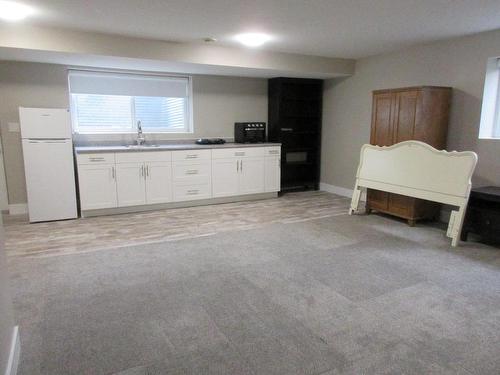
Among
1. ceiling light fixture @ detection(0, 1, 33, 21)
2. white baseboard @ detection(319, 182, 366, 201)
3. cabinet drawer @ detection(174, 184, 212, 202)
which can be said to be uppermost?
ceiling light fixture @ detection(0, 1, 33, 21)

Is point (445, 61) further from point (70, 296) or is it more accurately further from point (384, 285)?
point (70, 296)

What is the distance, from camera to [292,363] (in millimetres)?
1894

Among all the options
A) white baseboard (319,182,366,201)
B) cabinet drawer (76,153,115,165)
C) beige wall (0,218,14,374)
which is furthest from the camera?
white baseboard (319,182,366,201)

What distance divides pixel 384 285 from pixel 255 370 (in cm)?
143

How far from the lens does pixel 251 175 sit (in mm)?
5797

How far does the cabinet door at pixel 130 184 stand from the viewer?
486cm

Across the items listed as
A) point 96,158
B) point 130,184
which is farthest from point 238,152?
point 96,158

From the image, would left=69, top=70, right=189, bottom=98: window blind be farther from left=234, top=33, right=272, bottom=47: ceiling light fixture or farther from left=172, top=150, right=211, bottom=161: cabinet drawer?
left=234, top=33, right=272, bottom=47: ceiling light fixture

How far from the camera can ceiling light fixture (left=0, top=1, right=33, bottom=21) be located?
305 centimetres

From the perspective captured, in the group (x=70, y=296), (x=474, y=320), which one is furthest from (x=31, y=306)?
(x=474, y=320)

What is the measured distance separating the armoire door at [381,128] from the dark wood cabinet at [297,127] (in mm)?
1811

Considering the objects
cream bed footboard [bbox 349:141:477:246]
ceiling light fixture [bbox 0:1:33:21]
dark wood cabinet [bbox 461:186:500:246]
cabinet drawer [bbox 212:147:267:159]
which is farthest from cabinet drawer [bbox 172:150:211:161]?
dark wood cabinet [bbox 461:186:500:246]

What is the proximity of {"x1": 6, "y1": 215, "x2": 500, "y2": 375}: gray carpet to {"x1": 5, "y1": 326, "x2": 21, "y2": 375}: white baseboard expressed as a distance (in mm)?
59

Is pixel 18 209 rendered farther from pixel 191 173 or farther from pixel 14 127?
pixel 191 173
